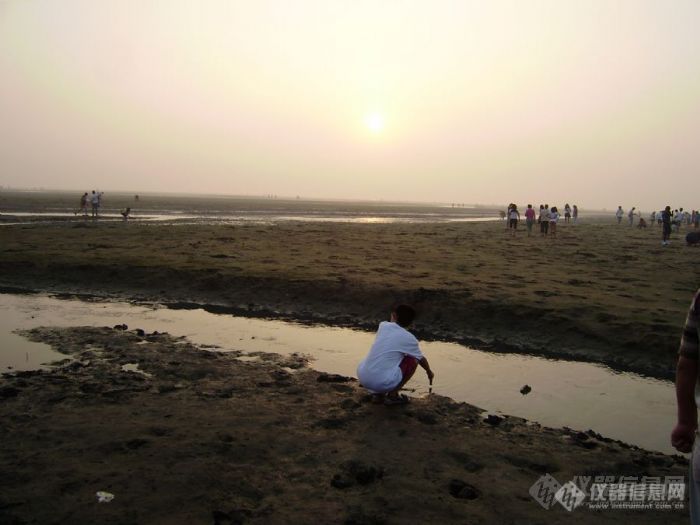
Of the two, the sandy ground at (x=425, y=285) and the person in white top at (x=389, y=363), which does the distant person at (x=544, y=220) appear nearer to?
the sandy ground at (x=425, y=285)

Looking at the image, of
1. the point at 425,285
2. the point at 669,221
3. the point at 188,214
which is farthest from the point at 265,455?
the point at 188,214

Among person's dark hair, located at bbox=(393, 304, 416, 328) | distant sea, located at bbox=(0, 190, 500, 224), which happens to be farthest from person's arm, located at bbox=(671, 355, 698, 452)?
distant sea, located at bbox=(0, 190, 500, 224)

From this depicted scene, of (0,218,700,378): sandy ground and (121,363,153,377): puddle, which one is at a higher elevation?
(0,218,700,378): sandy ground

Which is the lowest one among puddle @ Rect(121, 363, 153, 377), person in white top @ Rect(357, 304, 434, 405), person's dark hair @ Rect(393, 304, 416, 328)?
puddle @ Rect(121, 363, 153, 377)

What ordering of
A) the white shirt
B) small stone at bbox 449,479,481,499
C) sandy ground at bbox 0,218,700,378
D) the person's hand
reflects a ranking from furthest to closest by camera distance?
sandy ground at bbox 0,218,700,378
the white shirt
small stone at bbox 449,479,481,499
the person's hand

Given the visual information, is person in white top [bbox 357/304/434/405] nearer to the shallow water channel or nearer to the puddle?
the shallow water channel

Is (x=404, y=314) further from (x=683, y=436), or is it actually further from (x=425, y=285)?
(x=425, y=285)

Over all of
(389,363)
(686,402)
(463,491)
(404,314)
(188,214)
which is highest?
(188,214)

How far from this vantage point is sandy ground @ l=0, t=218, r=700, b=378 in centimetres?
1174

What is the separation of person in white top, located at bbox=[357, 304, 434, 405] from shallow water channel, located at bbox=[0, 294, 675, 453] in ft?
3.88

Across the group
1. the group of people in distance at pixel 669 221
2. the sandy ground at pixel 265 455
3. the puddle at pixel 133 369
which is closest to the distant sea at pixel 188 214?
the group of people in distance at pixel 669 221

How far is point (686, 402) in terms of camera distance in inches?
129

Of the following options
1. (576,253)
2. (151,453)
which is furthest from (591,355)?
(576,253)

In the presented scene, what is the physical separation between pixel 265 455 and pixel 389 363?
2.20 meters
